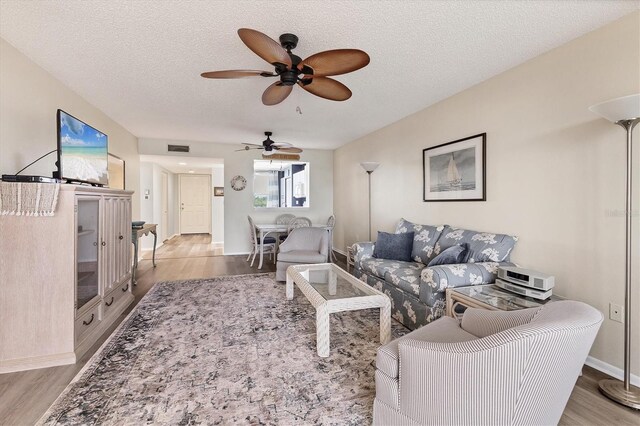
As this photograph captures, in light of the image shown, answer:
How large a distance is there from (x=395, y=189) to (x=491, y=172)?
5.58 ft

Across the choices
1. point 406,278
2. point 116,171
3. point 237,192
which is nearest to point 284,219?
point 237,192

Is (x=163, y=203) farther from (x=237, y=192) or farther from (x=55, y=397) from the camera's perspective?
(x=55, y=397)

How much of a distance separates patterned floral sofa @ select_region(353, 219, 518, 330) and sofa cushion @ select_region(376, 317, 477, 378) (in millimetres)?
581

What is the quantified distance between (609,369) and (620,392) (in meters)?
0.32

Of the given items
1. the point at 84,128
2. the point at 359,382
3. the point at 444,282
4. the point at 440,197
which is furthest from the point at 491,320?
the point at 84,128

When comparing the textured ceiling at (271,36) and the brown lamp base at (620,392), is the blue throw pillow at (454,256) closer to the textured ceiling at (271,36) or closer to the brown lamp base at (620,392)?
the brown lamp base at (620,392)

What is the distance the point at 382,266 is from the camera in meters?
3.18

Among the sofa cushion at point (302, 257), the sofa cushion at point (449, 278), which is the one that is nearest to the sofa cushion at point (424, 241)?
the sofa cushion at point (449, 278)

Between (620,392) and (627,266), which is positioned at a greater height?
(627,266)

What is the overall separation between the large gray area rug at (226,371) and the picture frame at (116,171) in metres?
2.39

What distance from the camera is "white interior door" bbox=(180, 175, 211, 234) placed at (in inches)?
372

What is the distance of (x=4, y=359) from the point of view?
194 centimetres

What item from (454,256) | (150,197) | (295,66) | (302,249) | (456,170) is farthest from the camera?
(150,197)

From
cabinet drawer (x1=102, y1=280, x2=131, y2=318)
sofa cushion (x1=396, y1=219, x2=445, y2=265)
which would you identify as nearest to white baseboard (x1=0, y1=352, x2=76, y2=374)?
cabinet drawer (x1=102, y1=280, x2=131, y2=318)
